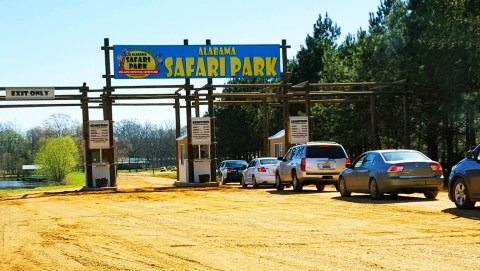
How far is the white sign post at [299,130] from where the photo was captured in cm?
3731

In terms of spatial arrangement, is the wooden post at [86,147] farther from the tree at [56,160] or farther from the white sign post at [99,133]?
the tree at [56,160]

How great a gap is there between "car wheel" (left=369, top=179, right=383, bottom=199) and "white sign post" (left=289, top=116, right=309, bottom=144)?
1553 cm

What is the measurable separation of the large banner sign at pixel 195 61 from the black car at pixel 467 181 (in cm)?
2129

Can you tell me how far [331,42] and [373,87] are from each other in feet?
128

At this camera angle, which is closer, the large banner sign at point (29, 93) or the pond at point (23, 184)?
the large banner sign at point (29, 93)

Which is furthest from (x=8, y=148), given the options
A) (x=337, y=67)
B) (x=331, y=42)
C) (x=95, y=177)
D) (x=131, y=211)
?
(x=131, y=211)

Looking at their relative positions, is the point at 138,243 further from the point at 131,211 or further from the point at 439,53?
the point at 439,53

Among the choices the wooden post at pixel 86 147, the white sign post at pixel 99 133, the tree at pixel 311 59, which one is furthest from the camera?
the tree at pixel 311 59

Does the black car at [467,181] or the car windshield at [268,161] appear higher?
the car windshield at [268,161]

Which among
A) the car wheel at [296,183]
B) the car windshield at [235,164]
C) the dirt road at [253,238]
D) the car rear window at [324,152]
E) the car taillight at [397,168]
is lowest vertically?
the dirt road at [253,238]

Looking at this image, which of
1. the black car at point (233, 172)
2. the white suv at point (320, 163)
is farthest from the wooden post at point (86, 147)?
the white suv at point (320, 163)

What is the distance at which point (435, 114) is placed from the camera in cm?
3884

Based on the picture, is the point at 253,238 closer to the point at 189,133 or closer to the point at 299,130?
the point at 189,133

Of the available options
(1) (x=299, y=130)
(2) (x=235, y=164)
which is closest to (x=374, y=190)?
(1) (x=299, y=130)
